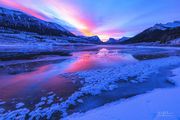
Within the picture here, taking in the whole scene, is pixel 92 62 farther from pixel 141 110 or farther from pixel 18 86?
pixel 141 110

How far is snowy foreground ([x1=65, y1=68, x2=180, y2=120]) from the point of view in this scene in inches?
197

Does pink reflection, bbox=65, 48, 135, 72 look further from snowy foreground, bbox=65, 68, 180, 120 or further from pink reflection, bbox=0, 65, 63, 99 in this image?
snowy foreground, bbox=65, 68, 180, 120

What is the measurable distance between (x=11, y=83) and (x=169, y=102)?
8.70m

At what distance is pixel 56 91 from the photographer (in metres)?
8.34

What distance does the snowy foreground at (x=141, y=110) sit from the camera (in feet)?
16.4

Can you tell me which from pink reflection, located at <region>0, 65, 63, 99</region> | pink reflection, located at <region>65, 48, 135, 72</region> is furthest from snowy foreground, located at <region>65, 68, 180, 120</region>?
pink reflection, located at <region>65, 48, 135, 72</region>

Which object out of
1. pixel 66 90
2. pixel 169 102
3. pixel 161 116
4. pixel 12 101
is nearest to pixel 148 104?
pixel 169 102

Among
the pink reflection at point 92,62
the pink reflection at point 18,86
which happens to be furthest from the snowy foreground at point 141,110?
the pink reflection at point 92,62

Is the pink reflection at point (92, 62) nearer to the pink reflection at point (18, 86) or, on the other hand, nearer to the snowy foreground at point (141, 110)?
the pink reflection at point (18, 86)

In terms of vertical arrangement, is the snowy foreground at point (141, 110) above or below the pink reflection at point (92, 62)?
above

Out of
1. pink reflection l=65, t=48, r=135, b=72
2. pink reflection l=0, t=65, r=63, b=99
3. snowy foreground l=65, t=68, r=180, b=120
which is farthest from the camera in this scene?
pink reflection l=65, t=48, r=135, b=72

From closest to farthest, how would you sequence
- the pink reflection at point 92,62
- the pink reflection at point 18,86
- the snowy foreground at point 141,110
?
the snowy foreground at point 141,110
the pink reflection at point 18,86
the pink reflection at point 92,62

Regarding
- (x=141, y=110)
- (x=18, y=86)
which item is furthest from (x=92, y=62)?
(x=141, y=110)

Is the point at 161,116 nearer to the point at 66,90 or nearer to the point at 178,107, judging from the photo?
the point at 178,107
